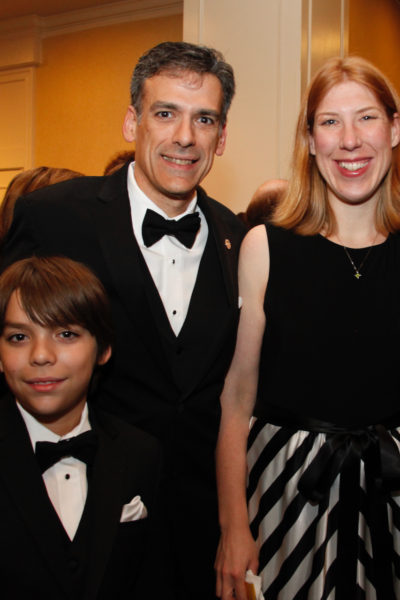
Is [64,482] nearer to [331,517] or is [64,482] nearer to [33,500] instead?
[33,500]

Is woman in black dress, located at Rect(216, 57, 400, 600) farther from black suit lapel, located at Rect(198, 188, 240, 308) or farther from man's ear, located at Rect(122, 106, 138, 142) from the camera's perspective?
man's ear, located at Rect(122, 106, 138, 142)

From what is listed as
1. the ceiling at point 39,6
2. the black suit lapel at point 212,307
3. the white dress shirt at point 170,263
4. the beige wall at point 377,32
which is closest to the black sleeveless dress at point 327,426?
the black suit lapel at point 212,307

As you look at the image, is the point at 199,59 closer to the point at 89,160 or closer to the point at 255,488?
the point at 255,488

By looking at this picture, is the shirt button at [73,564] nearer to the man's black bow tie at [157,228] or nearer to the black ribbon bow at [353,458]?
the black ribbon bow at [353,458]

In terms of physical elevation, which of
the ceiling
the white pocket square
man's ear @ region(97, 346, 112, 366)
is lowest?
the white pocket square

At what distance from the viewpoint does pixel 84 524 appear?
1.41 metres

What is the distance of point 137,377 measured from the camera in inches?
65.9

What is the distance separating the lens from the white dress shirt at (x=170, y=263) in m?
1.77

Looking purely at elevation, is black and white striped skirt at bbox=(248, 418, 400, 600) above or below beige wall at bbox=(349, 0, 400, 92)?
below

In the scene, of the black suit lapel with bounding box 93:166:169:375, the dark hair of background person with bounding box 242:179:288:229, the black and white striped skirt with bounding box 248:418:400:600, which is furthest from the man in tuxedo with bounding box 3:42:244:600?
the dark hair of background person with bounding box 242:179:288:229

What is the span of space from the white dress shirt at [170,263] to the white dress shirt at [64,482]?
448 mm

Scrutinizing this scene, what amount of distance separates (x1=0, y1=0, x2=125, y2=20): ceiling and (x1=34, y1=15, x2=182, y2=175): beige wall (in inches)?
8.6

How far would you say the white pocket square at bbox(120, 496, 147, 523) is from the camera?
1474 millimetres

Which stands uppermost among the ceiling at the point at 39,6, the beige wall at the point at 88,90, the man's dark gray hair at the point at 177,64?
the ceiling at the point at 39,6
